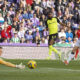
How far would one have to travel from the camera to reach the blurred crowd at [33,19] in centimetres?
2459

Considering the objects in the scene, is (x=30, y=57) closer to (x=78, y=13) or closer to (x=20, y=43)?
(x=20, y=43)

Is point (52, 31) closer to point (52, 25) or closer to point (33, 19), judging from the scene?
point (52, 25)

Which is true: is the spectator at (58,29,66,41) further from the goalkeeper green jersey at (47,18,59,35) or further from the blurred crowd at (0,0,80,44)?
the goalkeeper green jersey at (47,18,59,35)

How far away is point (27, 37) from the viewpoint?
24844 millimetres

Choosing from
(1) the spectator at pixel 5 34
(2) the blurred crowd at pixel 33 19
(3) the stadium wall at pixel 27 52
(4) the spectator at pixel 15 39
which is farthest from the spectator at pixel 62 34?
(1) the spectator at pixel 5 34

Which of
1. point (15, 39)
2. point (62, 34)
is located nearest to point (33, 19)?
point (62, 34)

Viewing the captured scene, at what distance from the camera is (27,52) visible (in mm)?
22922

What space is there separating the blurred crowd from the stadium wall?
853 mm

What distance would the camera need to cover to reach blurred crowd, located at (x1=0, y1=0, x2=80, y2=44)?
24.6 m

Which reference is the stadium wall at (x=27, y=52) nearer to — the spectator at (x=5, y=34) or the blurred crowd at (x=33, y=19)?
the blurred crowd at (x=33, y=19)

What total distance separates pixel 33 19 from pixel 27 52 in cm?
377

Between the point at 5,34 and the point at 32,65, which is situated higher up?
the point at 32,65

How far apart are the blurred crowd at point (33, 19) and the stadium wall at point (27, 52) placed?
85 cm
